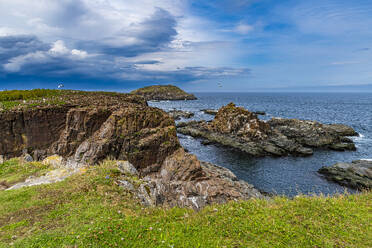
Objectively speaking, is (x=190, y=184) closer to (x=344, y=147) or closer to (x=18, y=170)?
(x=18, y=170)

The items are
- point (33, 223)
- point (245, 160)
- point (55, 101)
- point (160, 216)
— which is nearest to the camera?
point (33, 223)

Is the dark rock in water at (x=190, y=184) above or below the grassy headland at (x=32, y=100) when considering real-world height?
below

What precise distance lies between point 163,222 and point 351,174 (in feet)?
120

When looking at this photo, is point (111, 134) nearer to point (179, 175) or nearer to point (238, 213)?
point (179, 175)

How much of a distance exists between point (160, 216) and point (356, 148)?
57487mm

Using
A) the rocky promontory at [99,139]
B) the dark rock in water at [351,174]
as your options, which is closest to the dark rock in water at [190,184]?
the rocky promontory at [99,139]

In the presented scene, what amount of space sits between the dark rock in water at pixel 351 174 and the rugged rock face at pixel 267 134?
406 inches

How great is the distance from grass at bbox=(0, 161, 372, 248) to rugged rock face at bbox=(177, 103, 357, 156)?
37.1 meters

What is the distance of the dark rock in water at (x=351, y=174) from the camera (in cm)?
2985

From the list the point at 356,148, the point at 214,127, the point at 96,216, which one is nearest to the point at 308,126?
the point at 356,148

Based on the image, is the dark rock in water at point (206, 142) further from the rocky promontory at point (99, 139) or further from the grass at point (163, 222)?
the grass at point (163, 222)

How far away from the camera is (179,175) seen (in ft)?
72.1

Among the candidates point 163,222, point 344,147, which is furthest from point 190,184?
point 344,147

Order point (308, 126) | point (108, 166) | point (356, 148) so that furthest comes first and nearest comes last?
1. point (308, 126)
2. point (356, 148)
3. point (108, 166)
